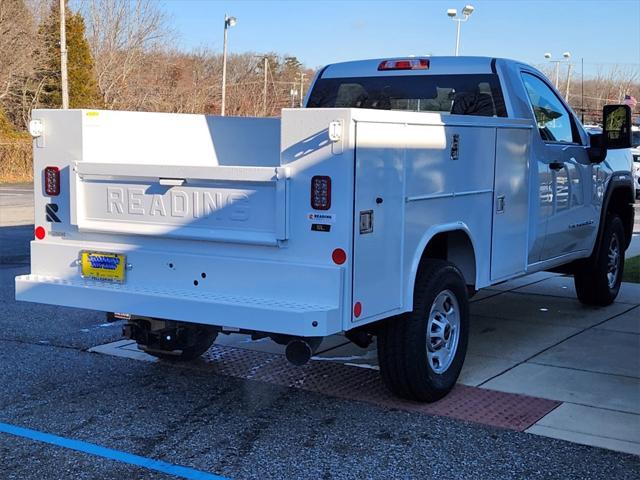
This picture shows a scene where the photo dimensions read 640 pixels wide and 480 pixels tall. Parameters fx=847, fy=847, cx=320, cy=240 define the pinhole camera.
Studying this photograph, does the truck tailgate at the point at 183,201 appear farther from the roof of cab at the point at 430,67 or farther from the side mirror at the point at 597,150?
the side mirror at the point at 597,150

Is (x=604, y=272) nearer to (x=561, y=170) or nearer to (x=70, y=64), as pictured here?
(x=561, y=170)

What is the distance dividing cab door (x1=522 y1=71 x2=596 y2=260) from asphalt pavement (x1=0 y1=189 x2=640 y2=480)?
8.30ft

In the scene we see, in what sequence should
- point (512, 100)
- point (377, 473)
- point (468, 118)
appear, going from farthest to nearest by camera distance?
1. point (512, 100)
2. point (468, 118)
3. point (377, 473)

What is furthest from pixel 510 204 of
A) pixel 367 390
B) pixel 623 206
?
pixel 623 206

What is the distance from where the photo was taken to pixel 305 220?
462 cm

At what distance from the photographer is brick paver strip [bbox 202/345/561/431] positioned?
545 cm

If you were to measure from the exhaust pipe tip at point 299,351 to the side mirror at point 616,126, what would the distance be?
418 centimetres

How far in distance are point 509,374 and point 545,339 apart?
4.23 ft

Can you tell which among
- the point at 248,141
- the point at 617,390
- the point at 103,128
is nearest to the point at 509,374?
the point at 617,390

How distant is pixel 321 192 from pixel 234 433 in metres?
1.59

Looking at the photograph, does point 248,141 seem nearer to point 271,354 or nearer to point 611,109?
point 271,354

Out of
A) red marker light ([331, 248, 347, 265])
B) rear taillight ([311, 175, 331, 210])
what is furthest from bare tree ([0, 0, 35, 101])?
red marker light ([331, 248, 347, 265])

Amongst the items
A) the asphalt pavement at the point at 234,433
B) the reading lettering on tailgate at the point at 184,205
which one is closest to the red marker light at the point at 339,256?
the reading lettering on tailgate at the point at 184,205

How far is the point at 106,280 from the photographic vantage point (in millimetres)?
5258
